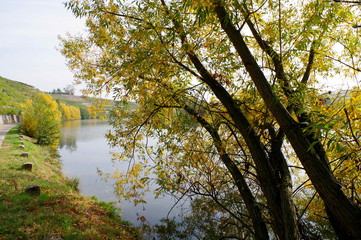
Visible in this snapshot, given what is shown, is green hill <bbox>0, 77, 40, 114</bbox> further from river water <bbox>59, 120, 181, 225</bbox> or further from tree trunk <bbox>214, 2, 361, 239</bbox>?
tree trunk <bbox>214, 2, 361, 239</bbox>

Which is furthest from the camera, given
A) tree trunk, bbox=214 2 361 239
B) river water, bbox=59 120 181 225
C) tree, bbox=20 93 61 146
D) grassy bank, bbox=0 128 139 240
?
tree, bbox=20 93 61 146

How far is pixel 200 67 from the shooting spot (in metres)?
3.65

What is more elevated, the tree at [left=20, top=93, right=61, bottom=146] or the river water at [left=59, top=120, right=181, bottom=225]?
the tree at [left=20, top=93, right=61, bottom=146]

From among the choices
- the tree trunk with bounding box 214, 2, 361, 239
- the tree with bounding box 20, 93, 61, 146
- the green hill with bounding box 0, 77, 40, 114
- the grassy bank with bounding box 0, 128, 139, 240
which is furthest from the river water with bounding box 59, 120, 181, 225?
the green hill with bounding box 0, 77, 40, 114

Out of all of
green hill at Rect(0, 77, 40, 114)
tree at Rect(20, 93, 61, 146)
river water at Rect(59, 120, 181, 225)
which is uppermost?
green hill at Rect(0, 77, 40, 114)

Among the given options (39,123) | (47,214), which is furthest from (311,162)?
(39,123)

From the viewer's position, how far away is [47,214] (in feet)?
19.6

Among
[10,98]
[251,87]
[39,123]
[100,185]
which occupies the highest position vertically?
[10,98]

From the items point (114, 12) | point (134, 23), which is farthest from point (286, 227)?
point (114, 12)

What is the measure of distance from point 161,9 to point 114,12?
3.57 ft

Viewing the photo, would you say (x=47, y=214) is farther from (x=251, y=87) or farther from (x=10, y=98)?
(x=10, y=98)

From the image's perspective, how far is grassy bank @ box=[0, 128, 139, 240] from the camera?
16.9 ft

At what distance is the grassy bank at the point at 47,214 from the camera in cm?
514

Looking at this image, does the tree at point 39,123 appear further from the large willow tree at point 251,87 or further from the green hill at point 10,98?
the large willow tree at point 251,87
